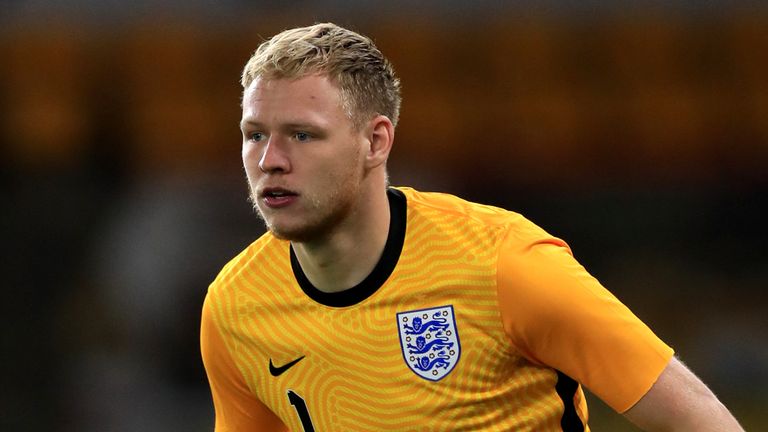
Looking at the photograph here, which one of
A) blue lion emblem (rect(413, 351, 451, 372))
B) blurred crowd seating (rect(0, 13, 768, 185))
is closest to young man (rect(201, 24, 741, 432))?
blue lion emblem (rect(413, 351, 451, 372))

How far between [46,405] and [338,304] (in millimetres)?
5941

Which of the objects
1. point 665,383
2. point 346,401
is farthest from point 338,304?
point 665,383

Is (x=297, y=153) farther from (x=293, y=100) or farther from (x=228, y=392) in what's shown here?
(x=228, y=392)

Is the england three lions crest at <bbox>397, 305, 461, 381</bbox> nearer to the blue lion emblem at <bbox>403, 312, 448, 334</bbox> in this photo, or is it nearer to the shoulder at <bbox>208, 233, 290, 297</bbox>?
the blue lion emblem at <bbox>403, 312, 448, 334</bbox>

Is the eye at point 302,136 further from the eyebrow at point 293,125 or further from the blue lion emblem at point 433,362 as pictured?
the blue lion emblem at point 433,362

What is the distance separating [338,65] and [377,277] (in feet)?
1.86

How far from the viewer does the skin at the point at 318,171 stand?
9.98ft

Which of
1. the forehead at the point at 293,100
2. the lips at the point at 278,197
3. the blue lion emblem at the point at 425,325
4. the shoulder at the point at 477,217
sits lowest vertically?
the blue lion emblem at the point at 425,325

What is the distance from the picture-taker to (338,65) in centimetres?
315

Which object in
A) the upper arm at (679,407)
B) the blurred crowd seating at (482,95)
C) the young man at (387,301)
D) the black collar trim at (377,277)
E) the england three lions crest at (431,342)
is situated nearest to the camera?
the upper arm at (679,407)

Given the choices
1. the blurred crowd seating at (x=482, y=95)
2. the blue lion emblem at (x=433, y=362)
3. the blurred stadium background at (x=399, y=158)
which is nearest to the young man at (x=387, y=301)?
the blue lion emblem at (x=433, y=362)

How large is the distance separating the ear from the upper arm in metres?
0.92

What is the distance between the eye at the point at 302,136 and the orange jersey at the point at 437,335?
1.24 ft

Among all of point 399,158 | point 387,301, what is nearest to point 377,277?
point 387,301
